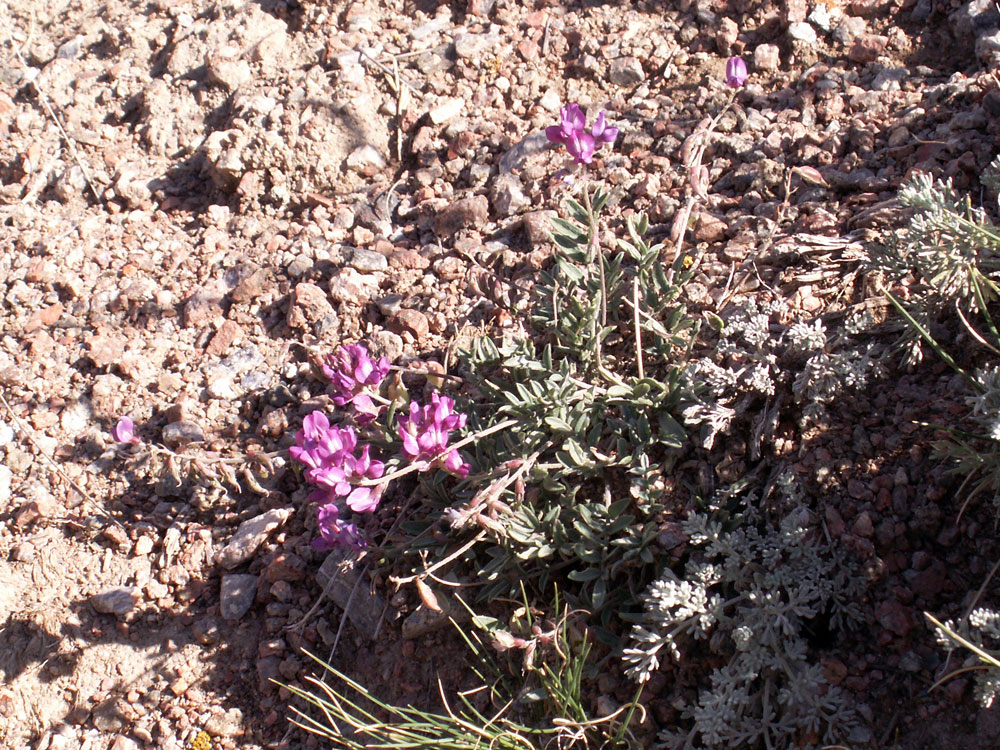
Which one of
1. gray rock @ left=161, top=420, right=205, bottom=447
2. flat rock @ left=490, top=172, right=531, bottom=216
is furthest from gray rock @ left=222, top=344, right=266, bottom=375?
flat rock @ left=490, top=172, right=531, bottom=216

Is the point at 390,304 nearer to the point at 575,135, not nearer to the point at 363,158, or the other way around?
the point at 363,158

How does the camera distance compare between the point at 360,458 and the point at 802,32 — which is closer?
the point at 360,458

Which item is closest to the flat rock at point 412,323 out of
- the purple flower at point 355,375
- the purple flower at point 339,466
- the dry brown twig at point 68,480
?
the purple flower at point 355,375

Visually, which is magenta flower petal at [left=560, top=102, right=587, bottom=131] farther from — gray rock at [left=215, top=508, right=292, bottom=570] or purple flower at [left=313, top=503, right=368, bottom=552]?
gray rock at [left=215, top=508, right=292, bottom=570]

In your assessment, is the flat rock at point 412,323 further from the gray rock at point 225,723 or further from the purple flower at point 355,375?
the gray rock at point 225,723

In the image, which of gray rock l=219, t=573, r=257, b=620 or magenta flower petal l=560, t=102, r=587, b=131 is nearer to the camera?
magenta flower petal l=560, t=102, r=587, b=131

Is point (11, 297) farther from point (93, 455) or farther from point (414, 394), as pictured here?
point (414, 394)

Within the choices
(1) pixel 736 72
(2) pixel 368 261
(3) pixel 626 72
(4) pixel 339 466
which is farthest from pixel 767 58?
(4) pixel 339 466
